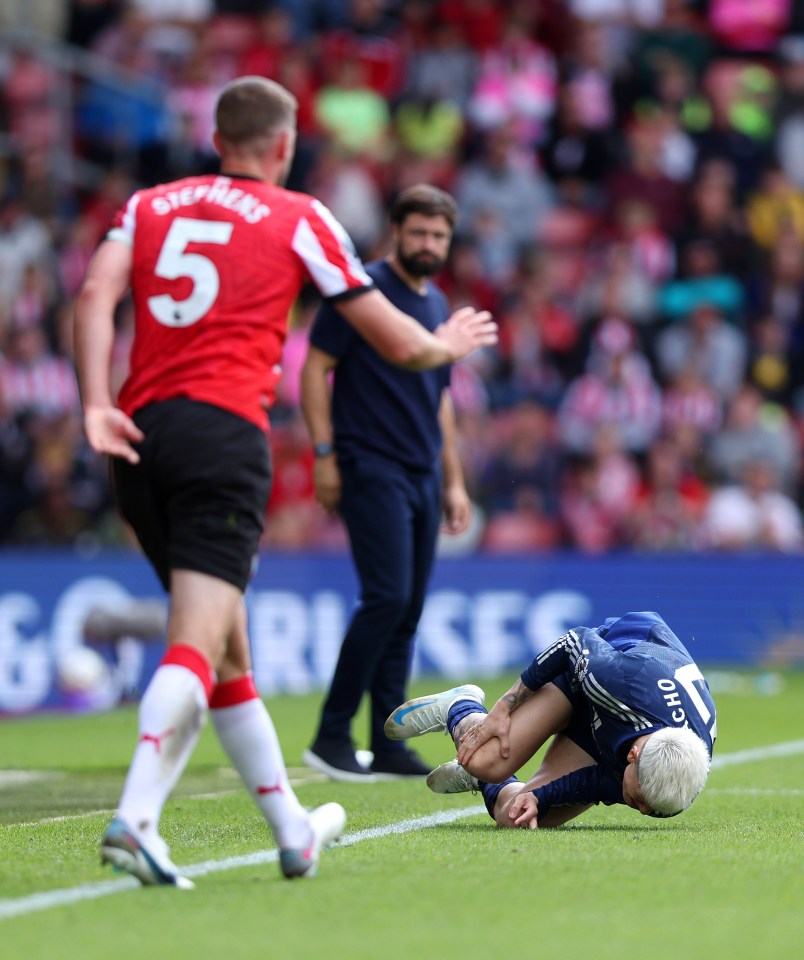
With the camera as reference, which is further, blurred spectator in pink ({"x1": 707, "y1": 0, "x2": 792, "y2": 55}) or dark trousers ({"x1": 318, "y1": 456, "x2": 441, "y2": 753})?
blurred spectator in pink ({"x1": 707, "y1": 0, "x2": 792, "y2": 55})

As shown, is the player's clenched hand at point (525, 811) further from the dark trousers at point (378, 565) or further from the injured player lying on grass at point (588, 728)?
the dark trousers at point (378, 565)

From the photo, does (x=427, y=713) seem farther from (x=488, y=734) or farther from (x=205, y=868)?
(x=205, y=868)

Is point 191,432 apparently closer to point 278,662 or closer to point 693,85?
point 278,662

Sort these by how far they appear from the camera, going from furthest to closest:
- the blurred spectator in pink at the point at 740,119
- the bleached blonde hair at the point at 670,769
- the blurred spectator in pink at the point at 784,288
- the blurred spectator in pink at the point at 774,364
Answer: the blurred spectator in pink at the point at 740,119, the blurred spectator in pink at the point at 784,288, the blurred spectator in pink at the point at 774,364, the bleached blonde hair at the point at 670,769

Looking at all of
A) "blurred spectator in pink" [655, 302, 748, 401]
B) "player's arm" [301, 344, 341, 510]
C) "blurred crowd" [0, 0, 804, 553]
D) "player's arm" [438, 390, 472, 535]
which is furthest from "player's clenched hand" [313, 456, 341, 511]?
"blurred spectator in pink" [655, 302, 748, 401]

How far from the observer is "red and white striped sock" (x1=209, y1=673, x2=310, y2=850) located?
4.43 m

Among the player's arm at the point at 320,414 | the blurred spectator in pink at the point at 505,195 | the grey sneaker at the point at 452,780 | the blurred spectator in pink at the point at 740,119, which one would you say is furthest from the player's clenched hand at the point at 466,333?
the blurred spectator in pink at the point at 740,119

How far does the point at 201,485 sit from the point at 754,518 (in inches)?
435

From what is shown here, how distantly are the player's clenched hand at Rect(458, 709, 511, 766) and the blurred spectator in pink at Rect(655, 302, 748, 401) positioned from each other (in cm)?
1055

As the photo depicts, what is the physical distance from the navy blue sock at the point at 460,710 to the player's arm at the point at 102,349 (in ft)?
6.24

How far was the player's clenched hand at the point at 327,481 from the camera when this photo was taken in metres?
7.36

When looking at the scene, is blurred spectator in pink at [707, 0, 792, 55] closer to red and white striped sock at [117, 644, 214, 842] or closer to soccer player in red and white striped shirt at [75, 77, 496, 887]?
soccer player in red and white striped shirt at [75, 77, 496, 887]

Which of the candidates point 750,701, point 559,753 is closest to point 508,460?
point 750,701

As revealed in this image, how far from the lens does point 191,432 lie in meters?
4.39
